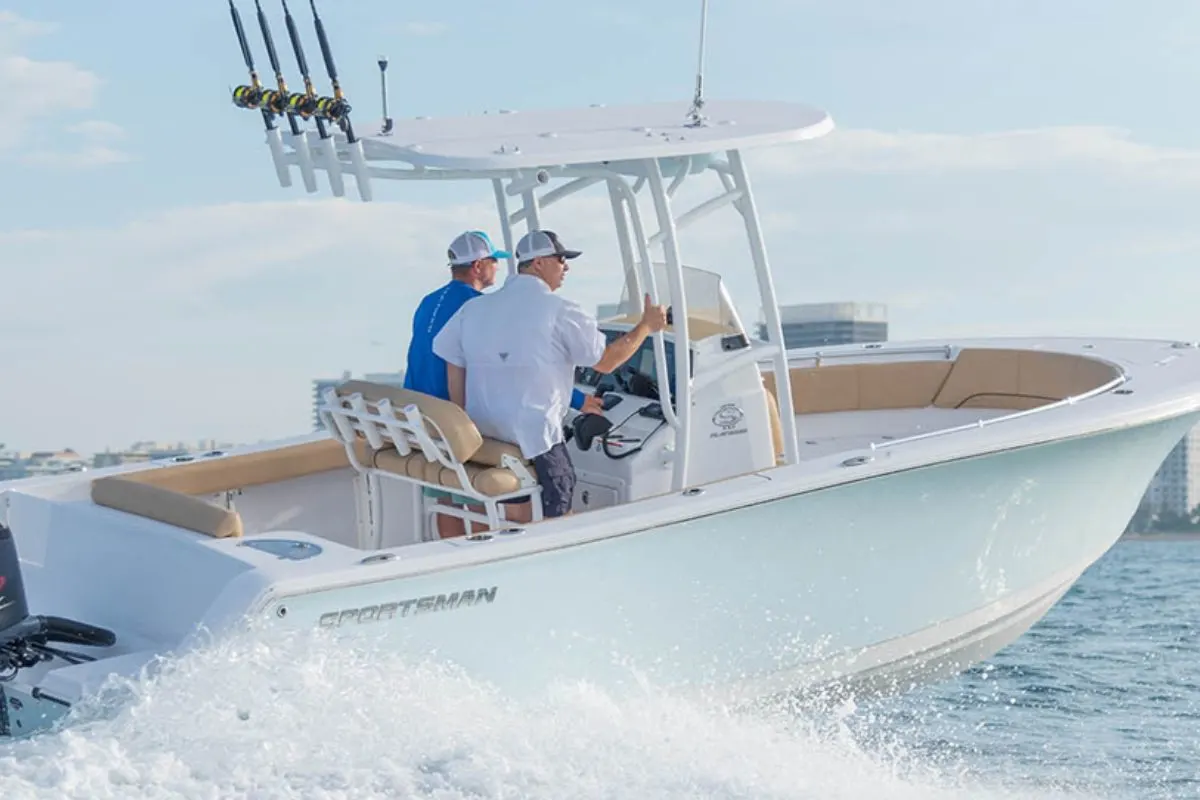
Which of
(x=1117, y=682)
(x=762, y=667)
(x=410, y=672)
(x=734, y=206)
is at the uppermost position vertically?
(x=734, y=206)

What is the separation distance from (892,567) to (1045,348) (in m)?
2.40

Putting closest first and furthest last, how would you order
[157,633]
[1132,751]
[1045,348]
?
1. [157,633]
2. [1132,751]
3. [1045,348]

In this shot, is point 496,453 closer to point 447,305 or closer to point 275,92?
point 447,305

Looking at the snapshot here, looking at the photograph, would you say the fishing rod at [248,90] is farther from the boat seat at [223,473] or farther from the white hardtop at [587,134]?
the boat seat at [223,473]

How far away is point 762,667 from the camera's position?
577 cm

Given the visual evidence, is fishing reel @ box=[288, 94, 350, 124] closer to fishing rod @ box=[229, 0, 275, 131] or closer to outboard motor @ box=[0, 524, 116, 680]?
fishing rod @ box=[229, 0, 275, 131]

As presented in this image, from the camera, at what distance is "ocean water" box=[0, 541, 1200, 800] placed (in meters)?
4.38

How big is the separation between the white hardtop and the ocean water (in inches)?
64.1

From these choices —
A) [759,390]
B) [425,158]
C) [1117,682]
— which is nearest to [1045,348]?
[1117,682]

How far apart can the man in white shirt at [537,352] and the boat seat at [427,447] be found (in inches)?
2.9

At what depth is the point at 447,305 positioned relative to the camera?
5.98m

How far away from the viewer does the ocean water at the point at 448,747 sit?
438 centimetres

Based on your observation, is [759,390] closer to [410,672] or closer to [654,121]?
[654,121]

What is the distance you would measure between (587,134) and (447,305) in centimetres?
73
